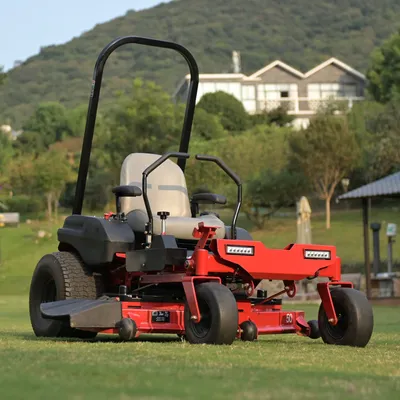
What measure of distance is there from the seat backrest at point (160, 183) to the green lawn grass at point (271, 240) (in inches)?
968

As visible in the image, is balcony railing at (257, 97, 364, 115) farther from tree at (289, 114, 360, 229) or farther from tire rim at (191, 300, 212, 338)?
tire rim at (191, 300, 212, 338)

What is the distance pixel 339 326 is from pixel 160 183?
7.73 ft

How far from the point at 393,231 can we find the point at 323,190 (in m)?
28.2

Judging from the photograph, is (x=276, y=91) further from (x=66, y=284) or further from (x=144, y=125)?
(x=66, y=284)

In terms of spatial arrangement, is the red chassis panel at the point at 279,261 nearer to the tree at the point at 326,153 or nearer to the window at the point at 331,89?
the tree at the point at 326,153

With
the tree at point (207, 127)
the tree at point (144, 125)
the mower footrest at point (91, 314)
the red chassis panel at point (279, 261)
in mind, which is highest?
the tree at point (207, 127)

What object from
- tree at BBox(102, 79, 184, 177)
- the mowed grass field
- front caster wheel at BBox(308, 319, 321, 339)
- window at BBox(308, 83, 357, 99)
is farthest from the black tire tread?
window at BBox(308, 83, 357, 99)

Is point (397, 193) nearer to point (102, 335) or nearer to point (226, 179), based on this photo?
point (102, 335)

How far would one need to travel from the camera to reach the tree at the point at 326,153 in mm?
54656

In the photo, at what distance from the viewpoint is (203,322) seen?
823cm

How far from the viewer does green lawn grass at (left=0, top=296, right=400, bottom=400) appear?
4871 millimetres

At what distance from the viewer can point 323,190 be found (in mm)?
56969

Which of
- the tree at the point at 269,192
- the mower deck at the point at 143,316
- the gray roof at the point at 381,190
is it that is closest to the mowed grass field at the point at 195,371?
the mower deck at the point at 143,316

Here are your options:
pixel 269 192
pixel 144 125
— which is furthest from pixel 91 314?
pixel 144 125
